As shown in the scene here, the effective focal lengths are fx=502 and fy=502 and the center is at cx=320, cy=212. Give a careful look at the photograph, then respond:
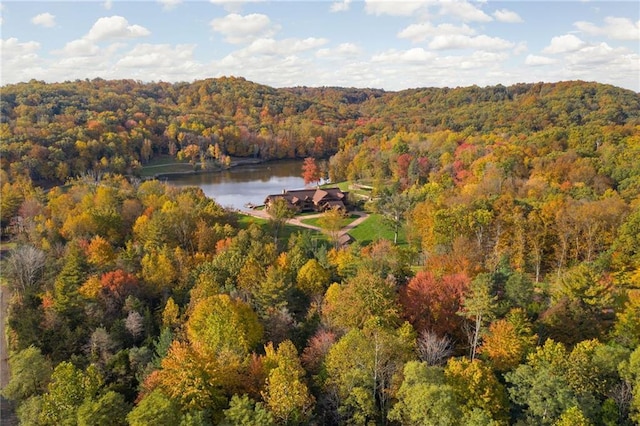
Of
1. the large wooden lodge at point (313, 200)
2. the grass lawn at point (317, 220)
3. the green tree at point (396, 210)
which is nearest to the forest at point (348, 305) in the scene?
the green tree at point (396, 210)

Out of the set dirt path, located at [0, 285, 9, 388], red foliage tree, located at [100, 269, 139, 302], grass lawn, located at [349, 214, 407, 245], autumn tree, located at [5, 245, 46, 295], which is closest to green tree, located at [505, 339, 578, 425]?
red foliage tree, located at [100, 269, 139, 302]

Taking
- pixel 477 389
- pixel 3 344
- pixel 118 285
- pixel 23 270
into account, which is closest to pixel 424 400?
pixel 477 389

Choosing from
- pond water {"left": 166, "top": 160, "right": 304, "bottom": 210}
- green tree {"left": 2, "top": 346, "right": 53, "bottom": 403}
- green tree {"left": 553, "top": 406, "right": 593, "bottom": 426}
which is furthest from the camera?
pond water {"left": 166, "top": 160, "right": 304, "bottom": 210}

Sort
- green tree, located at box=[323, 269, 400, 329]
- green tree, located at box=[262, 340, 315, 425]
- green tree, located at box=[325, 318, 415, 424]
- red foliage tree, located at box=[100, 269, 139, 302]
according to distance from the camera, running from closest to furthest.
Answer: green tree, located at box=[262, 340, 315, 425] → green tree, located at box=[325, 318, 415, 424] → green tree, located at box=[323, 269, 400, 329] → red foliage tree, located at box=[100, 269, 139, 302]

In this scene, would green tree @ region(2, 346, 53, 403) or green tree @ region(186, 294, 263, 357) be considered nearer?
green tree @ region(2, 346, 53, 403)

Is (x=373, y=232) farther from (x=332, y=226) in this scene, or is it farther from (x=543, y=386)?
(x=543, y=386)

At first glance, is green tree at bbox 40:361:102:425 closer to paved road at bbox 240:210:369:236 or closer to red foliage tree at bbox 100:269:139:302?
red foliage tree at bbox 100:269:139:302

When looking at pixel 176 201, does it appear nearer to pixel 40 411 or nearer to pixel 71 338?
pixel 71 338

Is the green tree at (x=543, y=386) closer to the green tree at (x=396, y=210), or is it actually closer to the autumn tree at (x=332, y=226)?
the autumn tree at (x=332, y=226)
